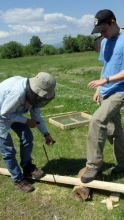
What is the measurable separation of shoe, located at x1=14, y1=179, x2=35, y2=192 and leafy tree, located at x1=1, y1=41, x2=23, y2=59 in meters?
73.3

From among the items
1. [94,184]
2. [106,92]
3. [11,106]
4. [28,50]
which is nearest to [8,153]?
[11,106]

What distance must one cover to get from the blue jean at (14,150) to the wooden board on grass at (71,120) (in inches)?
116

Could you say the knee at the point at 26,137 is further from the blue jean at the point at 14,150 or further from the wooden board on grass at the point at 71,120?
the wooden board on grass at the point at 71,120

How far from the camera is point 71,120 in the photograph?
843cm

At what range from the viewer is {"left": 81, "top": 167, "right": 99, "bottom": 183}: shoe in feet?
13.5

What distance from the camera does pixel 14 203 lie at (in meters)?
4.15

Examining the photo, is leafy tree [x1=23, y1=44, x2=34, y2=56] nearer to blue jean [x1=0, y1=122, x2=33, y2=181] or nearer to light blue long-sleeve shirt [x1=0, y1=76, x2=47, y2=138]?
blue jean [x1=0, y1=122, x2=33, y2=181]

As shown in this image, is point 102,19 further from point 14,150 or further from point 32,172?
point 32,172

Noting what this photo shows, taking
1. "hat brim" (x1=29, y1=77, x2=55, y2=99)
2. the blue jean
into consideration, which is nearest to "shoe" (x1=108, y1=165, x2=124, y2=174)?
the blue jean

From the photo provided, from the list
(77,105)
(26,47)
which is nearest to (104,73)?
(77,105)

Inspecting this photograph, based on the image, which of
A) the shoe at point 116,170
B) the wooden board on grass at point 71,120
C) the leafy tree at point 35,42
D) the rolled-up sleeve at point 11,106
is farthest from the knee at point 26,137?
the leafy tree at point 35,42

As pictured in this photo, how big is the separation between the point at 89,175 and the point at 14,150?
138 centimetres

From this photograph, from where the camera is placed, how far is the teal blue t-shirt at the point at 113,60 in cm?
395

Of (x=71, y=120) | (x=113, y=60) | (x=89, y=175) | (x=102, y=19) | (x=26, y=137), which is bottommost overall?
(x=71, y=120)
